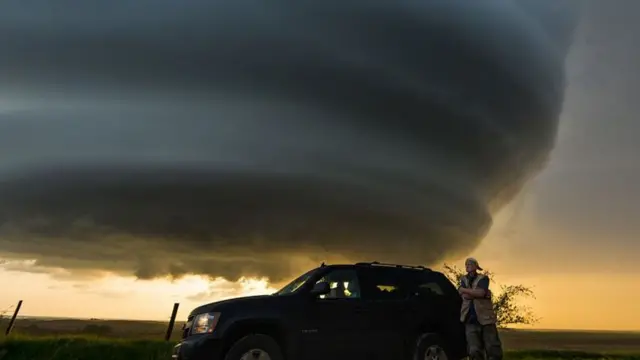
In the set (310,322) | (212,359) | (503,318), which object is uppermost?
(503,318)

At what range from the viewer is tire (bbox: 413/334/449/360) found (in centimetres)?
1251

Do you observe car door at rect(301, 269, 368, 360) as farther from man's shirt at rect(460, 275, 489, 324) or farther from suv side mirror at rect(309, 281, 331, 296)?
man's shirt at rect(460, 275, 489, 324)

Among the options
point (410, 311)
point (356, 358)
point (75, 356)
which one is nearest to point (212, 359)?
point (356, 358)

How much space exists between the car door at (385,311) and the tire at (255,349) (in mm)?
1906

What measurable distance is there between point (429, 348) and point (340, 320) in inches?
84.6

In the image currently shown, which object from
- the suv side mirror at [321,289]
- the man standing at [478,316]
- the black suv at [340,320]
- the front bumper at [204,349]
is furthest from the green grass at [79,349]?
the man standing at [478,316]

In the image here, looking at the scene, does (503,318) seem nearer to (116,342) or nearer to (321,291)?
(116,342)

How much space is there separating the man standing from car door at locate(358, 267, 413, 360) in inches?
48.6

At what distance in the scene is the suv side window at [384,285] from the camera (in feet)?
41.6

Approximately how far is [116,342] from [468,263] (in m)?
14.2

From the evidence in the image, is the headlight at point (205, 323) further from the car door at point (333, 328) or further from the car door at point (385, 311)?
the car door at point (385, 311)

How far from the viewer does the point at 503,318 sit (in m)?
31.4

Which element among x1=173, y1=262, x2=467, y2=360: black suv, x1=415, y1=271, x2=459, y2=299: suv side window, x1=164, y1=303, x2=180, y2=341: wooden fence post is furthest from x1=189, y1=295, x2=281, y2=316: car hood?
x1=164, y1=303, x2=180, y2=341: wooden fence post

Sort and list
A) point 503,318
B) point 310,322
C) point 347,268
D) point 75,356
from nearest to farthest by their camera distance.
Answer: point 310,322
point 347,268
point 75,356
point 503,318
